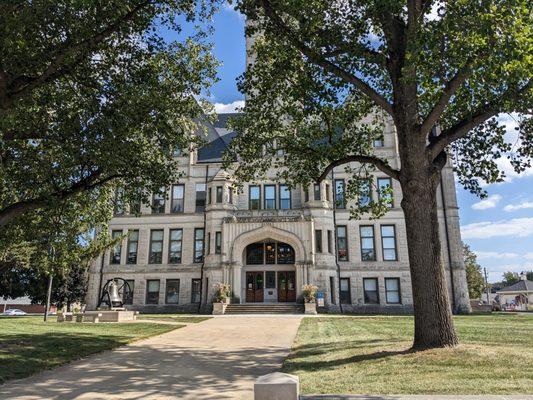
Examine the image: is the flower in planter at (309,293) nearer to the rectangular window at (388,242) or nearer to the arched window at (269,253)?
the arched window at (269,253)

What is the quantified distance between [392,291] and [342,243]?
5.51 metres

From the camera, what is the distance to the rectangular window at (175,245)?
36156 mm

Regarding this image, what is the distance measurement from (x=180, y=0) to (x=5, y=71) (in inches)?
211

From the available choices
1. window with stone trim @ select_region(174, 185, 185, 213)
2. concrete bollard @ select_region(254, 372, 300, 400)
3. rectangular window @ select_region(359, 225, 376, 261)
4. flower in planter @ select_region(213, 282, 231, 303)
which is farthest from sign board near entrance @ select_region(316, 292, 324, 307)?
concrete bollard @ select_region(254, 372, 300, 400)

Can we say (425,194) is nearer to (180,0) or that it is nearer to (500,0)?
(500,0)

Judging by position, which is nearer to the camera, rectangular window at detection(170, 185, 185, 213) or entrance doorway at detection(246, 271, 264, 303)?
entrance doorway at detection(246, 271, 264, 303)

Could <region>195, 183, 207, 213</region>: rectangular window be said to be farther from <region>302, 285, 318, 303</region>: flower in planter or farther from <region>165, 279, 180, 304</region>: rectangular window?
<region>302, 285, 318, 303</region>: flower in planter

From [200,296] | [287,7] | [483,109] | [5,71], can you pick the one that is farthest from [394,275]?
[5,71]

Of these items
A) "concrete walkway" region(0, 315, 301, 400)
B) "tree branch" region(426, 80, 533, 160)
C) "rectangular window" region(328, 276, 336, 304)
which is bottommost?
"concrete walkway" region(0, 315, 301, 400)

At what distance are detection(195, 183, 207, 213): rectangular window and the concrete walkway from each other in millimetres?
23794

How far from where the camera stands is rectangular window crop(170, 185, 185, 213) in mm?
37219

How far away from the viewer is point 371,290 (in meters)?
34.0

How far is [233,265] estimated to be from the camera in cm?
3294

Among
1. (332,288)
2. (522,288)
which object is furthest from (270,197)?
(522,288)
